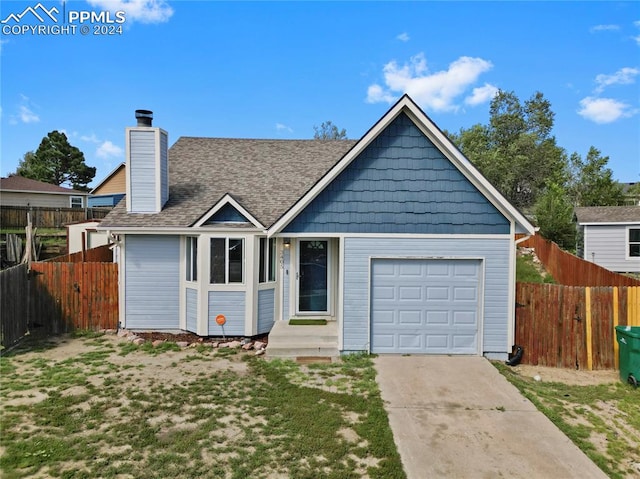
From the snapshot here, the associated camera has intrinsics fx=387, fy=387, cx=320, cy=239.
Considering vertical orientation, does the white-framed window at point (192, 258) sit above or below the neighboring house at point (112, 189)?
below

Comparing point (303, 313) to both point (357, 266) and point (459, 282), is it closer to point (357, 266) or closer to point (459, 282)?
point (357, 266)

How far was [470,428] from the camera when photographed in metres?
5.74

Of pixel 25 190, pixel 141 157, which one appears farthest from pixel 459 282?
pixel 25 190

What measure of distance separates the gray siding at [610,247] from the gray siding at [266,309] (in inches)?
828

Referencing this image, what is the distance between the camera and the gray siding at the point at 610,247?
2214cm

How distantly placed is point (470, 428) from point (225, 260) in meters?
6.78

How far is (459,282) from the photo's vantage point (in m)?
8.95

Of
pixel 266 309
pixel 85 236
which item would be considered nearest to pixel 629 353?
pixel 266 309

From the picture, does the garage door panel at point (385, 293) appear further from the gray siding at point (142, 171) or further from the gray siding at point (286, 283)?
the gray siding at point (142, 171)

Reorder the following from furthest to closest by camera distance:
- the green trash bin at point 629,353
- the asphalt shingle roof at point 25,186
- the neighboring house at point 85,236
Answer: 1. the asphalt shingle roof at point 25,186
2. the neighboring house at point 85,236
3. the green trash bin at point 629,353

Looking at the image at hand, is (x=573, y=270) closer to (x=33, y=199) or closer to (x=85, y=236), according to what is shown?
(x=85, y=236)

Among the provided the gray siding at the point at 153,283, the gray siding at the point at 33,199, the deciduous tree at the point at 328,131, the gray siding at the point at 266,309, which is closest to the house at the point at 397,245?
the gray siding at the point at 266,309

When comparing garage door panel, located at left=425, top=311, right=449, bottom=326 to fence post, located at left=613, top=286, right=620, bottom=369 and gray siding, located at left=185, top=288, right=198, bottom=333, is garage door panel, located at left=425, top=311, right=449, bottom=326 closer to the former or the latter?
fence post, located at left=613, top=286, right=620, bottom=369

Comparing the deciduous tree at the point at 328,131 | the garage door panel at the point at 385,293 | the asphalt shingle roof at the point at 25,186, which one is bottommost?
the garage door panel at the point at 385,293
